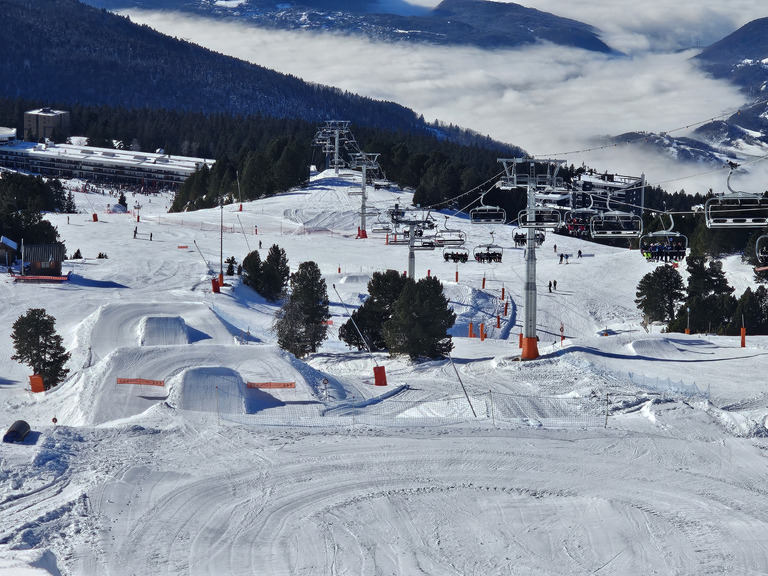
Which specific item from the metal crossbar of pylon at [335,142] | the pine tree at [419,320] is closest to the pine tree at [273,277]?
the pine tree at [419,320]

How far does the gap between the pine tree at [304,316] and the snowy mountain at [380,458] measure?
864mm

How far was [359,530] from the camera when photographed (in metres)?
20.5

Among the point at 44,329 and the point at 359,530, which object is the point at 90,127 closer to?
the point at 44,329

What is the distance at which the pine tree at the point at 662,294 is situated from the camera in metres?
53.2

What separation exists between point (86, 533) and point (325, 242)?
5727 cm

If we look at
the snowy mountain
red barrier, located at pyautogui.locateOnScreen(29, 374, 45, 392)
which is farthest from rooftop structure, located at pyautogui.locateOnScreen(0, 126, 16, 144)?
red barrier, located at pyautogui.locateOnScreen(29, 374, 45, 392)

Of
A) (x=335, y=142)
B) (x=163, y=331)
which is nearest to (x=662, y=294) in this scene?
(x=163, y=331)

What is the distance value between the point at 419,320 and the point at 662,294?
1994 centimetres

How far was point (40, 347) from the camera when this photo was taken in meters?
36.9

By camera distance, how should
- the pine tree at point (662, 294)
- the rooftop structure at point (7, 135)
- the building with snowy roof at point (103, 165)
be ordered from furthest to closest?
the rooftop structure at point (7, 135), the building with snowy roof at point (103, 165), the pine tree at point (662, 294)

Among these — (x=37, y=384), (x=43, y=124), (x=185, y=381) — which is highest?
(x=43, y=124)

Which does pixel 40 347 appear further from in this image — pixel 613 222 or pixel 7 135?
pixel 7 135

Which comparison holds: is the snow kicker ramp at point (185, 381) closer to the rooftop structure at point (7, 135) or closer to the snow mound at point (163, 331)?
the snow mound at point (163, 331)

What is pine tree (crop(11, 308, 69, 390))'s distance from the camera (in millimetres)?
36500
